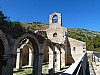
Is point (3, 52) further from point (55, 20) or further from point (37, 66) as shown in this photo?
point (55, 20)

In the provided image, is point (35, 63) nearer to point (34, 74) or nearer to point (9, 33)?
point (34, 74)

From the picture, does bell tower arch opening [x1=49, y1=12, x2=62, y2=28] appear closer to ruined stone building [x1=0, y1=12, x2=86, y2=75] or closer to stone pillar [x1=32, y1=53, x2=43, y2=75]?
ruined stone building [x1=0, y1=12, x2=86, y2=75]

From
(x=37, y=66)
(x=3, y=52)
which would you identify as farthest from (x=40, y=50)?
(x=3, y=52)

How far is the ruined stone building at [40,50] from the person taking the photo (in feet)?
32.3

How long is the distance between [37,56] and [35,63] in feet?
2.22

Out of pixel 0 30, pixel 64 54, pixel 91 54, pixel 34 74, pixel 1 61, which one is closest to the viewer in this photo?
pixel 0 30

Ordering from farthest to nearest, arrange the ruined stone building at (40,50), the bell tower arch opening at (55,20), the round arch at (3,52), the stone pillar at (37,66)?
the bell tower arch opening at (55,20), the stone pillar at (37,66), the ruined stone building at (40,50), the round arch at (3,52)

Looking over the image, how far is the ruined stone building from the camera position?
983cm

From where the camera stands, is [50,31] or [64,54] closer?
[64,54]

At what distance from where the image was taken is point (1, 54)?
9859 millimetres

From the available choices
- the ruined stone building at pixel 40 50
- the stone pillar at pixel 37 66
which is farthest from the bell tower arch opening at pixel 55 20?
the stone pillar at pixel 37 66

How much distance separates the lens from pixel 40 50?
14.0 metres

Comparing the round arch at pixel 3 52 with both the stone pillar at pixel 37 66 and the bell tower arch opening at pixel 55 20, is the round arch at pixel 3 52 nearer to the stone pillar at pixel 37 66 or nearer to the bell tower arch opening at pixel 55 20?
the stone pillar at pixel 37 66

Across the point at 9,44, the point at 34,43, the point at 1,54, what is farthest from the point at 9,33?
the point at 34,43
